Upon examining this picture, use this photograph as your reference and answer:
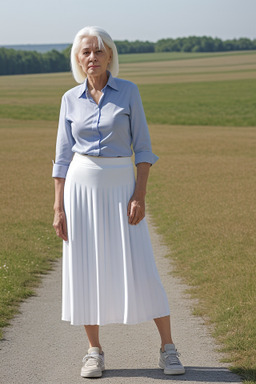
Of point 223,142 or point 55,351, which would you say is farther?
point 223,142

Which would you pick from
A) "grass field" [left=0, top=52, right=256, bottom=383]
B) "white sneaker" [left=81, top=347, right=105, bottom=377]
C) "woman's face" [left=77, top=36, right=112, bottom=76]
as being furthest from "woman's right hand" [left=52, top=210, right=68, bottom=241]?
"grass field" [left=0, top=52, right=256, bottom=383]

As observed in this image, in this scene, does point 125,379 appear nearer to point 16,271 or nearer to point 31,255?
point 16,271

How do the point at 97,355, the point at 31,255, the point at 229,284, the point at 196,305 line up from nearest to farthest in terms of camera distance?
the point at 97,355, the point at 196,305, the point at 229,284, the point at 31,255

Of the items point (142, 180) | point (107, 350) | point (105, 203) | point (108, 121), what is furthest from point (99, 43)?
point (107, 350)

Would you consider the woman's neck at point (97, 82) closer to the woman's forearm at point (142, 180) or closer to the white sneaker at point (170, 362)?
the woman's forearm at point (142, 180)

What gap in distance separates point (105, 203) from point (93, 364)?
3.87 ft

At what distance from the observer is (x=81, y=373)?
5.38 meters

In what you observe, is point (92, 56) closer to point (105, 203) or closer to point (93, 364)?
point (105, 203)

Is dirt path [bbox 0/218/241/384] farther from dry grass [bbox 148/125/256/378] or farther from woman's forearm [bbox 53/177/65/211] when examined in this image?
woman's forearm [bbox 53/177/65/211]

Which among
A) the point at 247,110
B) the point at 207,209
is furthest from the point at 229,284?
the point at 247,110

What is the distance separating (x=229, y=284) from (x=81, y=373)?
137 inches

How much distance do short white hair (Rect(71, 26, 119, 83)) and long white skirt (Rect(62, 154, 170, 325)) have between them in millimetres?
609

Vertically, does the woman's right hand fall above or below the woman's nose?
below

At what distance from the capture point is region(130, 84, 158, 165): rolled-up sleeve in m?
5.16
